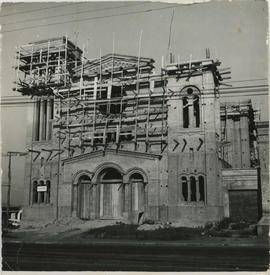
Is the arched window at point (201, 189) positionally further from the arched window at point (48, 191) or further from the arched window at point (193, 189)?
the arched window at point (48, 191)

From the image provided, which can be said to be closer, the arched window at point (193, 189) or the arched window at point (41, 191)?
the arched window at point (193, 189)

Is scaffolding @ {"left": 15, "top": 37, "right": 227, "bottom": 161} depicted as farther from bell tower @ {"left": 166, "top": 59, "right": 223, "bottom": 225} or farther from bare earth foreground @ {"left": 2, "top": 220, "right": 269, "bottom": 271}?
bare earth foreground @ {"left": 2, "top": 220, "right": 269, "bottom": 271}

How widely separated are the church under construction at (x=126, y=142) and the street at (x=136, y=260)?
12.1 m

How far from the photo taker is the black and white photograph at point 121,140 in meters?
20.5

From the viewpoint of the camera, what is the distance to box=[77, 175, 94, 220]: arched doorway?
33.3 metres

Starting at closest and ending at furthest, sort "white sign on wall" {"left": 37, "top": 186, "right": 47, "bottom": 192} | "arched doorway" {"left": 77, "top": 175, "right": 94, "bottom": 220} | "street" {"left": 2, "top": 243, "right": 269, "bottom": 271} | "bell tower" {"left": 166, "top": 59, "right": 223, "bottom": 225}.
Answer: "street" {"left": 2, "top": 243, "right": 269, "bottom": 271} < "bell tower" {"left": 166, "top": 59, "right": 223, "bottom": 225} < "arched doorway" {"left": 77, "top": 175, "right": 94, "bottom": 220} < "white sign on wall" {"left": 37, "top": 186, "right": 47, "bottom": 192}

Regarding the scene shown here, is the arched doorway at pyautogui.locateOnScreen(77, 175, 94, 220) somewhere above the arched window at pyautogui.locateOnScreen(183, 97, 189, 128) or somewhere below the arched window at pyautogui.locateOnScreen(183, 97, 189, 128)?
below

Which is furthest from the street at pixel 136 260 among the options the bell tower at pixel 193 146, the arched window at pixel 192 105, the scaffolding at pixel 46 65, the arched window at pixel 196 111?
the scaffolding at pixel 46 65

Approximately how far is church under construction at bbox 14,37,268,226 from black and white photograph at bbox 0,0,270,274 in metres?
0.09

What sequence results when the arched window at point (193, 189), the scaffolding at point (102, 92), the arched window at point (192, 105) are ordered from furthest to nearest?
the scaffolding at point (102, 92)
the arched window at point (192, 105)
the arched window at point (193, 189)

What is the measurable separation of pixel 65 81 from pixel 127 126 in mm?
7517

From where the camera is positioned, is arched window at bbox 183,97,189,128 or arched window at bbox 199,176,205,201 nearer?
arched window at bbox 199,176,205,201

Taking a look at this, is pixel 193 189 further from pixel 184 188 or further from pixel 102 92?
pixel 102 92

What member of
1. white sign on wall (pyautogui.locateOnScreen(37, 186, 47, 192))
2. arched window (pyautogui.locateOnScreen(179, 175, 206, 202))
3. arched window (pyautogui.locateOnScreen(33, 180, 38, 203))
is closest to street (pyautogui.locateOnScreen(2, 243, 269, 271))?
arched window (pyautogui.locateOnScreen(179, 175, 206, 202))
